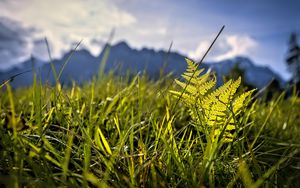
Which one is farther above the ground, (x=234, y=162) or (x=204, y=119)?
(x=204, y=119)

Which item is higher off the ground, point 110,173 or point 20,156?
point 20,156

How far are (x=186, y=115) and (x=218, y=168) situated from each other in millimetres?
1087

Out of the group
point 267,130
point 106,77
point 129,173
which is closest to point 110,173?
point 129,173

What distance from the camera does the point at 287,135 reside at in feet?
6.81

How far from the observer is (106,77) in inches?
127

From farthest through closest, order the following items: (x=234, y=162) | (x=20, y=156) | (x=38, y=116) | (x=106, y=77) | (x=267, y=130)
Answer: (x=106, y=77) < (x=267, y=130) < (x=234, y=162) < (x=38, y=116) < (x=20, y=156)

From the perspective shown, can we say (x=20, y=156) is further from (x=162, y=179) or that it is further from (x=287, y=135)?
(x=287, y=135)

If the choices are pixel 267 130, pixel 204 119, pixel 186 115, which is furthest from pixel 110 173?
pixel 267 130

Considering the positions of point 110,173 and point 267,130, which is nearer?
point 110,173

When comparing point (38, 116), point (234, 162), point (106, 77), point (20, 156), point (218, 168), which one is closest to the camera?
point (20, 156)

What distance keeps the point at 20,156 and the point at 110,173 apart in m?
0.33

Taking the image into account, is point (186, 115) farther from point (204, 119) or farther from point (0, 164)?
point (0, 164)

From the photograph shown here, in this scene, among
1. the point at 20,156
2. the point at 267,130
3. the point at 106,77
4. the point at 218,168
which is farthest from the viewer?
the point at 106,77

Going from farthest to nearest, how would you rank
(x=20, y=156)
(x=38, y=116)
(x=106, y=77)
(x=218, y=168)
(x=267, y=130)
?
(x=106, y=77), (x=267, y=130), (x=218, y=168), (x=38, y=116), (x=20, y=156)
